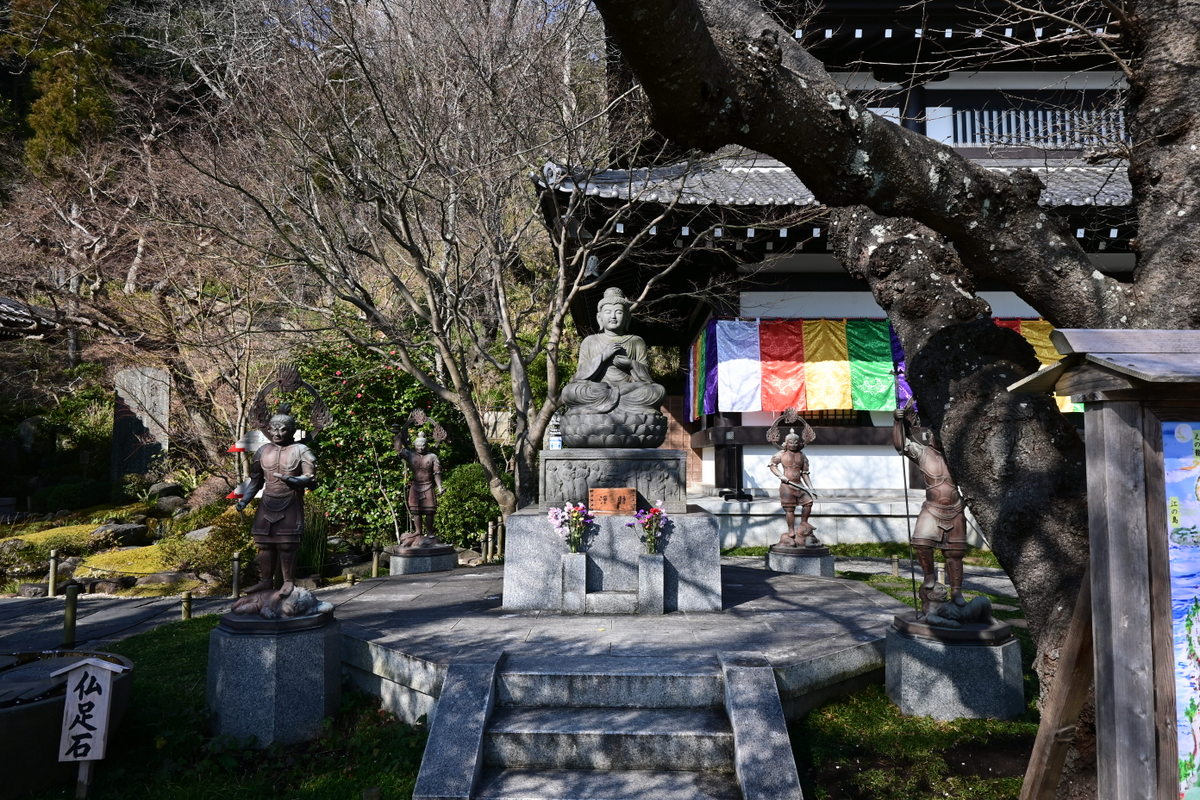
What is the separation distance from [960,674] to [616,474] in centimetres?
326

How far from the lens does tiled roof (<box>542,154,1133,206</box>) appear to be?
31.1 feet

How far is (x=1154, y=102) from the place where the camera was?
3.08 meters

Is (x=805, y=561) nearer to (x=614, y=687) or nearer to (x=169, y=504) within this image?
Answer: (x=614, y=687)

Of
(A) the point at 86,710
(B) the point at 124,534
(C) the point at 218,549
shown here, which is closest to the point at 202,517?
(B) the point at 124,534

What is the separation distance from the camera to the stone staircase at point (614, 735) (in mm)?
3787

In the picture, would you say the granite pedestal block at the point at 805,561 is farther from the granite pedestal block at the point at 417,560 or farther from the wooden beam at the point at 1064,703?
the wooden beam at the point at 1064,703

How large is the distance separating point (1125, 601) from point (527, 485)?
863cm

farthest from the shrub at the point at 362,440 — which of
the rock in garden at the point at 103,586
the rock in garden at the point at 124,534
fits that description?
the rock in garden at the point at 124,534

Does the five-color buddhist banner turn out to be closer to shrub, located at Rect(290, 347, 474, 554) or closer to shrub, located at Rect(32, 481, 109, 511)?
shrub, located at Rect(290, 347, 474, 554)

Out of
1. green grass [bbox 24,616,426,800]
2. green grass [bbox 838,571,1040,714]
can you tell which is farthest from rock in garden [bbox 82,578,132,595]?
green grass [bbox 838,571,1040,714]

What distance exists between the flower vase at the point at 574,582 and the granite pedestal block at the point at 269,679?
213 cm

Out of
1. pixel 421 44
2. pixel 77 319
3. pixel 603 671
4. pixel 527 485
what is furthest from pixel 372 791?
pixel 77 319

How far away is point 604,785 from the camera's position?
12.7ft

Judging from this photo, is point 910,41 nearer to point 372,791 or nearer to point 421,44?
point 421,44
